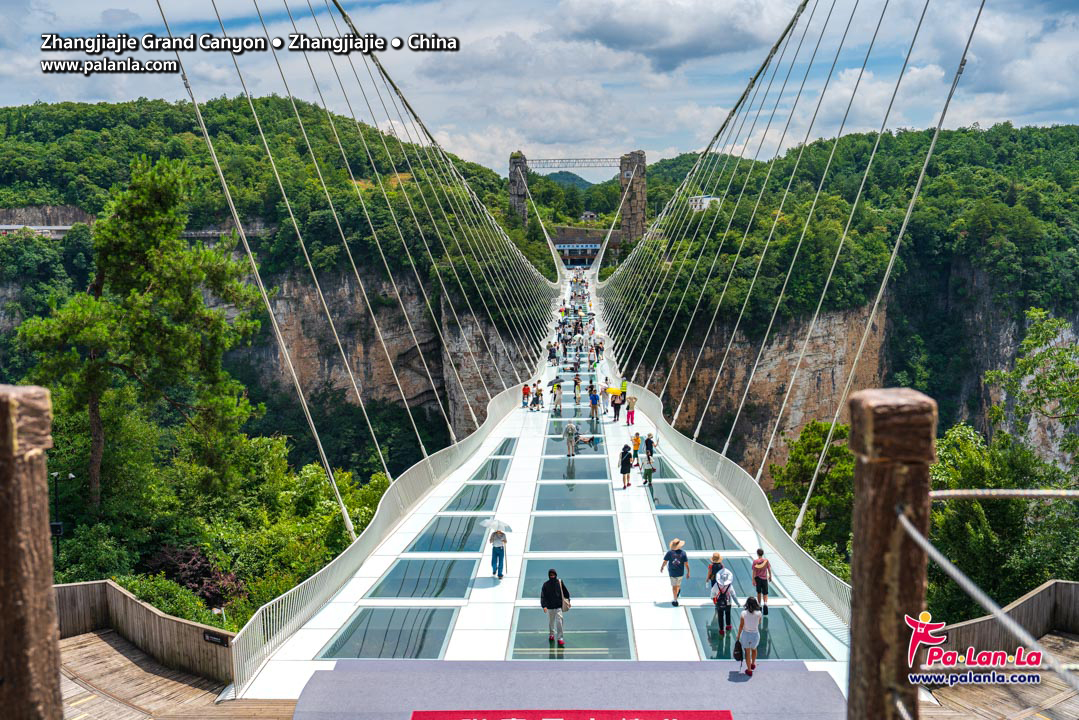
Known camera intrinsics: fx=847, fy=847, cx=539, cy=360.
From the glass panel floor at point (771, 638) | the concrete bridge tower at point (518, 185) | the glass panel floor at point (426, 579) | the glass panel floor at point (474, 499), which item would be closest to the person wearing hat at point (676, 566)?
the glass panel floor at point (771, 638)

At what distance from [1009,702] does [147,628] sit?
769cm

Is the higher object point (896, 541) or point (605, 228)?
point (605, 228)

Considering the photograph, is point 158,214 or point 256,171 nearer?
point 158,214

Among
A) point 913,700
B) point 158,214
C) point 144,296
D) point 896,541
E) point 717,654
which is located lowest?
point 717,654

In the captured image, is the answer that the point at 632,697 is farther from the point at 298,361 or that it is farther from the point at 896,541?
→ the point at 298,361

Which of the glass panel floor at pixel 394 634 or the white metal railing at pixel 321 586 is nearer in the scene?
the white metal railing at pixel 321 586

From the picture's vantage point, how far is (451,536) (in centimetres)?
1102

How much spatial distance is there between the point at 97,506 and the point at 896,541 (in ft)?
49.1

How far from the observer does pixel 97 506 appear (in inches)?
574

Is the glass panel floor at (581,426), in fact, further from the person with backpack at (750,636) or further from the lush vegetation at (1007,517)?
the person with backpack at (750,636)

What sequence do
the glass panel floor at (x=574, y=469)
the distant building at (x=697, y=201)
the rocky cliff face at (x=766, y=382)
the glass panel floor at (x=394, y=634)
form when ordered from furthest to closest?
the rocky cliff face at (x=766, y=382) < the distant building at (x=697, y=201) < the glass panel floor at (x=574, y=469) < the glass panel floor at (x=394, y=634)

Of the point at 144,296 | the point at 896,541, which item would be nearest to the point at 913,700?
the point at 896,541

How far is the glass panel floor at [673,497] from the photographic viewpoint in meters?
12.3

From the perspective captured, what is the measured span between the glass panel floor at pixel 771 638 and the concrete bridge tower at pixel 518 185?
84936mm
